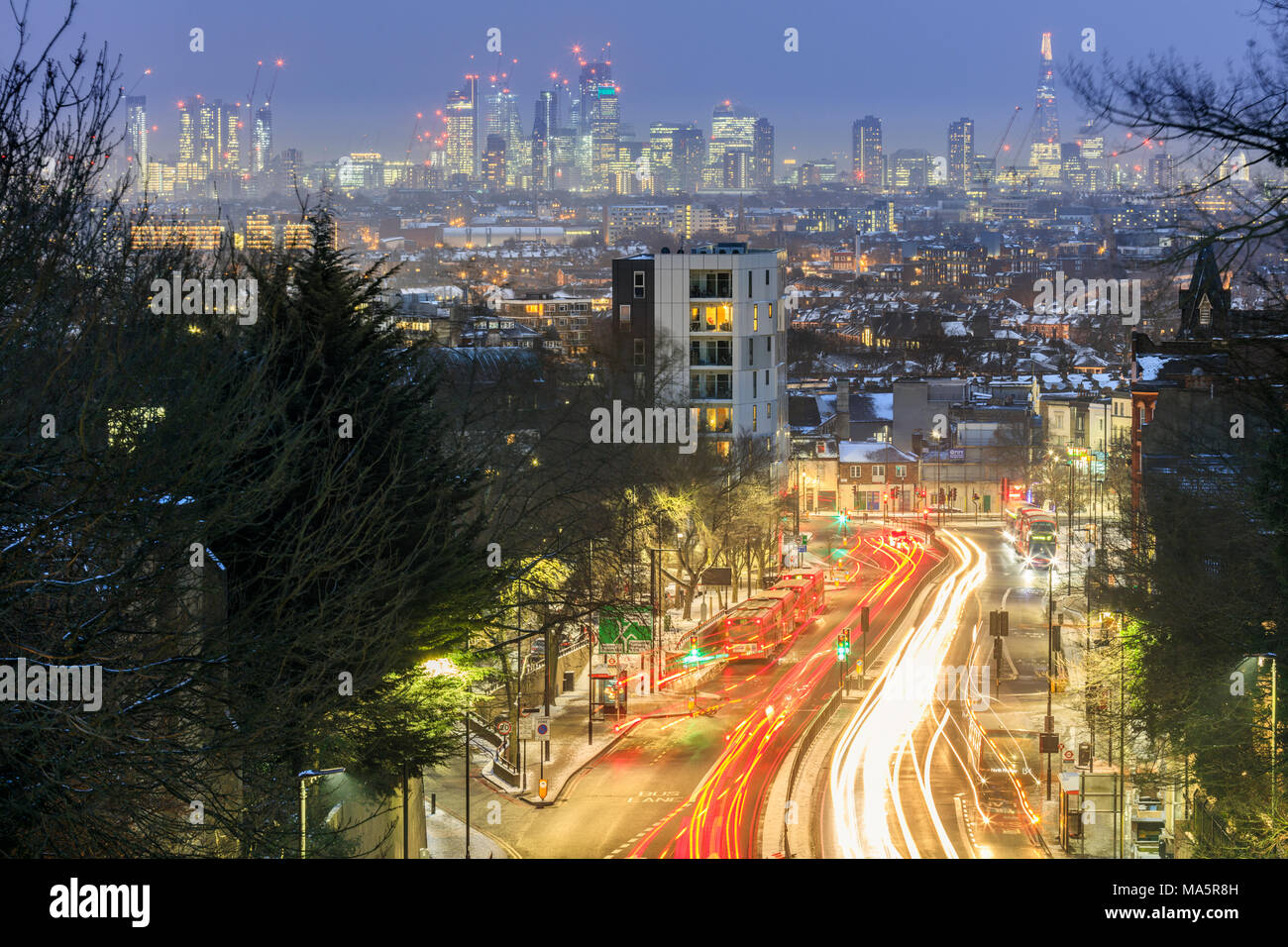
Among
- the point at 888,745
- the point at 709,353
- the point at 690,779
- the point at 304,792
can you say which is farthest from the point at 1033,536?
the point at 304,792

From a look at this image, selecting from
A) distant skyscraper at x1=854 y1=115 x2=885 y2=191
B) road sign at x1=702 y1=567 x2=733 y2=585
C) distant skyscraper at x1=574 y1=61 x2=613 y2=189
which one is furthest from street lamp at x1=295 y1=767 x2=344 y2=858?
distant skyscraper at x1=854 y1=115 x2=885 y2=191

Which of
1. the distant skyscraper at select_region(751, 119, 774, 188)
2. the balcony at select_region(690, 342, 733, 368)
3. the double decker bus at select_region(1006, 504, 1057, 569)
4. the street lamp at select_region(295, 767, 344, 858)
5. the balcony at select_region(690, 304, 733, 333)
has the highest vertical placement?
the distant skyscraper at select_region(751, 119, 774, 188)

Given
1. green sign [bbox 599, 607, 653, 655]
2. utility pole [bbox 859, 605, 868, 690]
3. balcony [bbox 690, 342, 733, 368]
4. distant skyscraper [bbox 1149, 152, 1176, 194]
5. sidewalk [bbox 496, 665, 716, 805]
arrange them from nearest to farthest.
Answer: distant skyscraper [bbox 1149, 152, 1176, 194] → green sign [bbox 599, 607, 653, 655] → sidewalk [bbox 496, 665, 716, 805] → utility pole [bbox 859, 605, 868, 690] → balcony [bbox 690, 342, 733, 368]

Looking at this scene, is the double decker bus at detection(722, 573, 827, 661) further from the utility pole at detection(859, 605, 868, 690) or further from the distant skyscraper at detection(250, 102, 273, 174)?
the distant skyscraper at detection(250, 102, 273, 174)

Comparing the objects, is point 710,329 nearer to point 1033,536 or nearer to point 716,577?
point 716,577

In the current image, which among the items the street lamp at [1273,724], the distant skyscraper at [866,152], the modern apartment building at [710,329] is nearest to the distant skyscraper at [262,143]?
the modern apartment building at [710,329]

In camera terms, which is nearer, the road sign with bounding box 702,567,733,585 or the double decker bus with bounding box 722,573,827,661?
the double decker bus with bounding box 722,573,827,661
